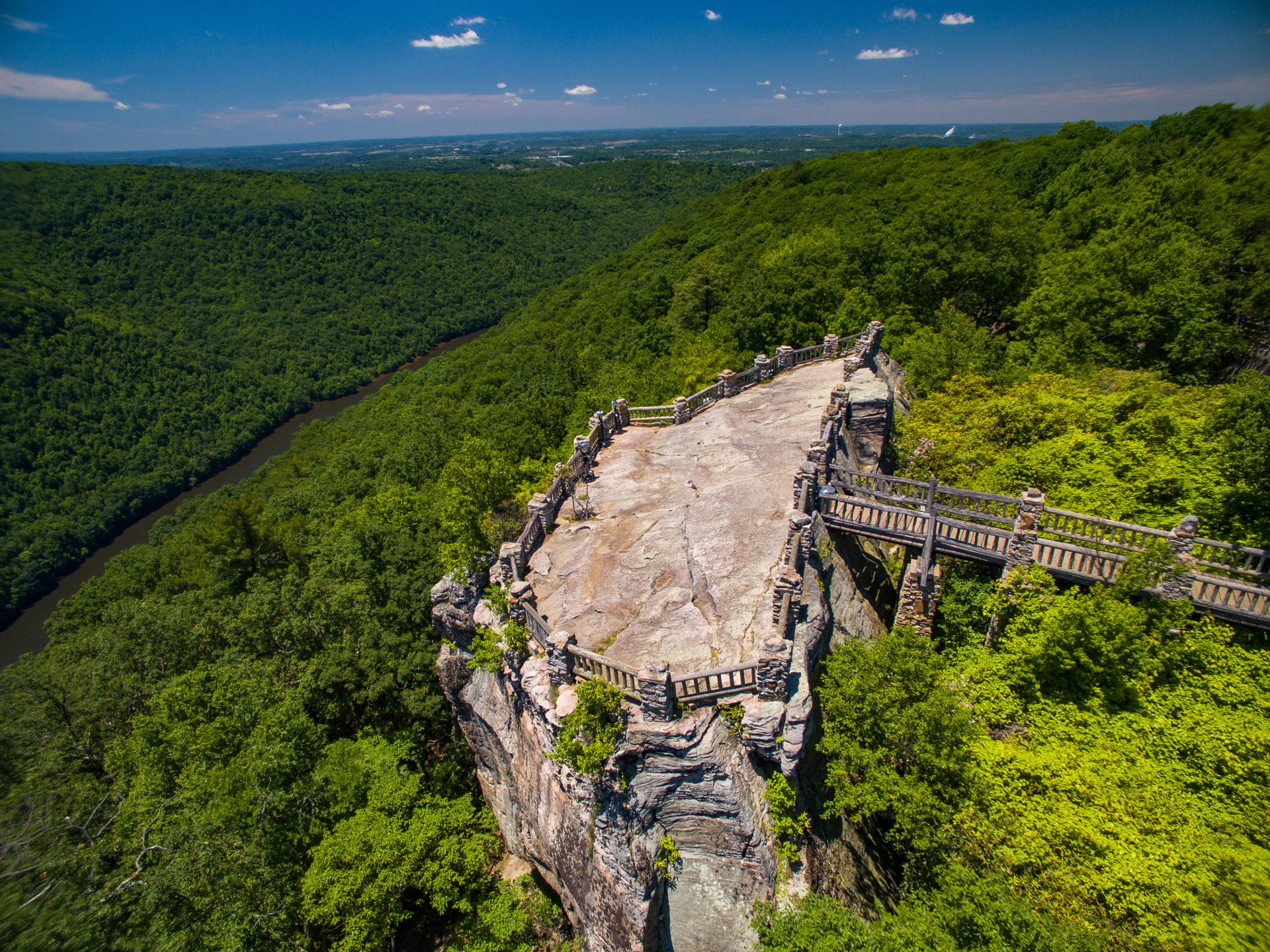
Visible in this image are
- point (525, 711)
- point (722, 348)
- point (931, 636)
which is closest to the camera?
point (525, 711)

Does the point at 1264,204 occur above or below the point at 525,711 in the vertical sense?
above

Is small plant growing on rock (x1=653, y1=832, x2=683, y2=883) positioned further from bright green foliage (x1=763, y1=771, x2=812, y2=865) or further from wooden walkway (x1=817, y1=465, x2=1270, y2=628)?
wooden walkway (x1=817, y1=465, x2=1270, y2=628)

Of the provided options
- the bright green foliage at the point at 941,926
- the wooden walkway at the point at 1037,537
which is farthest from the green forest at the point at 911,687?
the wooden walkway at the point at 1037,537

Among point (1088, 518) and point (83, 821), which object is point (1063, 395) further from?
point (83, 821)

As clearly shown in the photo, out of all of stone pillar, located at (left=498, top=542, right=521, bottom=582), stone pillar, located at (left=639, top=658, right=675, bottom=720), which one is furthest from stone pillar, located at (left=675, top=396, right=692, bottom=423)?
stone pillar, located at (left=639, top=658, right=675, bottom=720)

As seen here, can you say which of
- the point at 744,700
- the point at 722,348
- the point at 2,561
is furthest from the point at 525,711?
the point at 2,561

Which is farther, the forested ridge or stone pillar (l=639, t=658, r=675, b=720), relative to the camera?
the forested ridge
